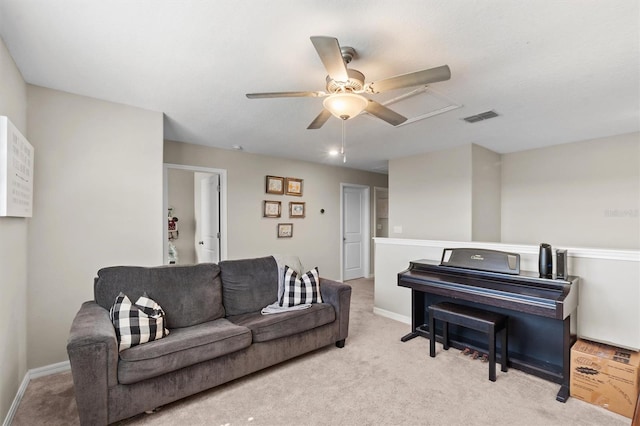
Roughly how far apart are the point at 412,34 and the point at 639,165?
3952 mm

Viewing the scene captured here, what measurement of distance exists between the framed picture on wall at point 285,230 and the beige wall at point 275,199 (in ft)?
0.23

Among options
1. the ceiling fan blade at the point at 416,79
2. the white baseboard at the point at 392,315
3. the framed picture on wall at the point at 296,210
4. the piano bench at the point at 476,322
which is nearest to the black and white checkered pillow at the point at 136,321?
the ceiling fan blade at the point at 416,79

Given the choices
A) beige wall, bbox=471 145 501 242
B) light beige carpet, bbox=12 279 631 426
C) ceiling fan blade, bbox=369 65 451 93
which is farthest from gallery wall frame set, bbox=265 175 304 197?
ceiling fan blade, bbox=369 65 451 93

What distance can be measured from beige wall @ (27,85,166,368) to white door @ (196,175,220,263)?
1565 millimetres

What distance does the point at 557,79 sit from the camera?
231 centimetres

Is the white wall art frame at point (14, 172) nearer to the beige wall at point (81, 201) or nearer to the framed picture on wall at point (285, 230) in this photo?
the beige wall at point (81, 201)

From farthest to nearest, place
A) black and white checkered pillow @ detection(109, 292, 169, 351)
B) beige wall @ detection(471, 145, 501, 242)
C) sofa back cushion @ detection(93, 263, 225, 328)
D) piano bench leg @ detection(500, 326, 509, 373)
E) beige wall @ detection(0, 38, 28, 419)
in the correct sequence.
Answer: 1. beige wall @ detection(471, 145, 501, 242)
2. piano bench leg @ detection(500, 326, 509, 373)
3. sofa back cushion @ detection(93, 263, 225, 328)
4. black and white checkered pillow @ detection(109, 292, 169, 351)
5. beige wall @ detection(0, 38, 28, 419)

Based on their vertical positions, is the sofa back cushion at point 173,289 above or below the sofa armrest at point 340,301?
above

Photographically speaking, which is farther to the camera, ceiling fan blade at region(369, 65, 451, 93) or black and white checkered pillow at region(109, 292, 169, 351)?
black and white checkered pillow at region(109, 292, 169, 351)

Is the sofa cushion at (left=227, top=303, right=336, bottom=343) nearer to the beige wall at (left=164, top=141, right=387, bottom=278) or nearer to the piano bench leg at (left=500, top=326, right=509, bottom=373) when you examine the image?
the piano bench leg at (left=500, top=326, right=509, bottom=373)

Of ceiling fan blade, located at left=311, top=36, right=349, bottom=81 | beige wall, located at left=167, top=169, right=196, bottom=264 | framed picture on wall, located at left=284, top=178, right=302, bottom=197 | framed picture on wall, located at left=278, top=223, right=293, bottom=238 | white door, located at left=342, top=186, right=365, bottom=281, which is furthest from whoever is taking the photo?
white door, located at left=342, top=186, right=365, bottom=281

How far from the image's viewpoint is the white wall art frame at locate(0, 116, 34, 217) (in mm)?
1734

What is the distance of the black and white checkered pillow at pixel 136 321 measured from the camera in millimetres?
1967

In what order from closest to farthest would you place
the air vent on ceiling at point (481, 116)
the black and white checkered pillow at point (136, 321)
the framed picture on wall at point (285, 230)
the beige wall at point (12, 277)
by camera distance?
the beige wall at point (12, 277), the black and white checkered pillow at point (136, 321), the air vent on ceiling at point (481, 116), the framed picture on wall at point (285, 230)
